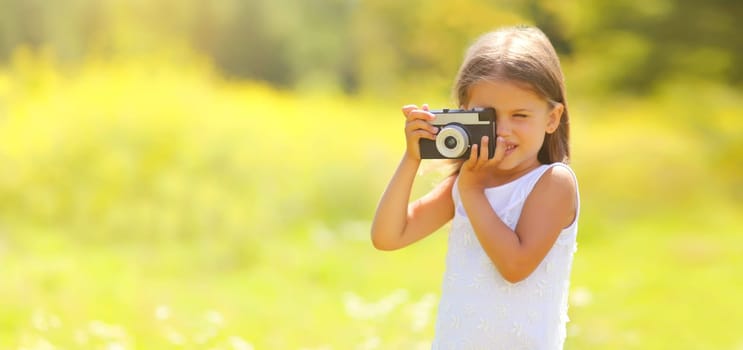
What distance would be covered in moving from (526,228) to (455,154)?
0.23m

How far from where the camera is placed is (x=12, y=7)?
15.2 metres

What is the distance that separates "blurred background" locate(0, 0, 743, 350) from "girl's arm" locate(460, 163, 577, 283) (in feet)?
1.18

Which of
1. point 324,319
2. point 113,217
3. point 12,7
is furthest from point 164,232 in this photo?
point 12,7

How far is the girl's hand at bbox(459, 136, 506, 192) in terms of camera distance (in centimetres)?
247

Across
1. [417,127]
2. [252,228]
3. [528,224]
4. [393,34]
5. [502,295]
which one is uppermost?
[393,34]

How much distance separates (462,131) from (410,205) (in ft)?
1.17

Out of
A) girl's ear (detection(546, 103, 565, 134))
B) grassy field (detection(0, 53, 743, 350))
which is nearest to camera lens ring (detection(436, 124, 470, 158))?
girl's ear (detection(546, 103, 565, 134))

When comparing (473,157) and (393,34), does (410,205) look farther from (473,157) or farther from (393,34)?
(393,34)

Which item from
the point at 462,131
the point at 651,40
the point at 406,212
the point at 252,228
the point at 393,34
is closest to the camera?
the point at 462,131

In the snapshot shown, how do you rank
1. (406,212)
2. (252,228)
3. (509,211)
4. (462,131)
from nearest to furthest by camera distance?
1. (462,131)
2. (509,211)
3. (406,212)
4. (252,228)

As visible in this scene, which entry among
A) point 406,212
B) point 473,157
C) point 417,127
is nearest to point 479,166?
point 473,157

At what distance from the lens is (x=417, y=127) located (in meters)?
2.54

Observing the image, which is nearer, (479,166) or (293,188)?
(479,166)

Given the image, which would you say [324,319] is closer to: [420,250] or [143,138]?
[420,250]
